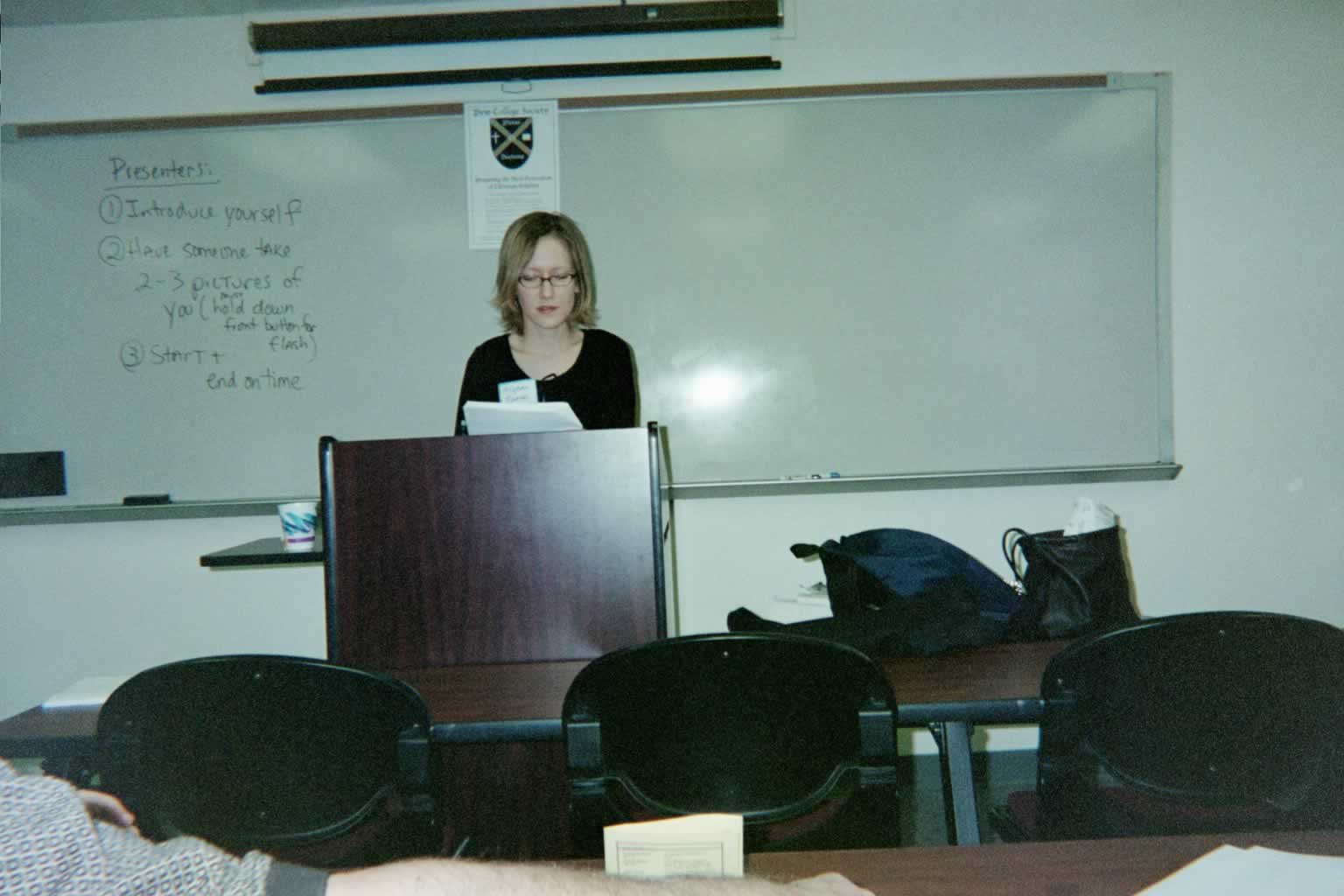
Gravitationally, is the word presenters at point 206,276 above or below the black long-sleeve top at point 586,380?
above

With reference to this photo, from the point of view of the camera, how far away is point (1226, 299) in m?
2.76

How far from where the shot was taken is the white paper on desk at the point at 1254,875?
2.15 ft

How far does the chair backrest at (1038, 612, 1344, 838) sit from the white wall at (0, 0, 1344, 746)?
165 cm

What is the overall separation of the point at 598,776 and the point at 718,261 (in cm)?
193

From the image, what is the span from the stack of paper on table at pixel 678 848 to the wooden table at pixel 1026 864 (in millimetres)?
94

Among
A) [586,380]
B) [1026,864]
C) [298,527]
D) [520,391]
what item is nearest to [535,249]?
[586,380]

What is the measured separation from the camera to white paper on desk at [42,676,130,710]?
1416 millimetres

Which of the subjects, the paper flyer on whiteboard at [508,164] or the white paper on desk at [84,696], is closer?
the white paper on desk at [84,696]

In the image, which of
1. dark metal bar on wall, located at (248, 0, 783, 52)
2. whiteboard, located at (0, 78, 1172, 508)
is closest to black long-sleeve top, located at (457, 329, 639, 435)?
whiteboard, located at (0, 78, 1172, 508)

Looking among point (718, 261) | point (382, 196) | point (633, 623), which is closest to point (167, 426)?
point (382, 196)

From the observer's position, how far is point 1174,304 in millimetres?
2760

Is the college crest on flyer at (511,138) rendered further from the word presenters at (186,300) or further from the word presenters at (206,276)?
the word presenters at (206,276)

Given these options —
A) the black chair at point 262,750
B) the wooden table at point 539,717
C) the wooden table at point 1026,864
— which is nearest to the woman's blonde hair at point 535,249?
the wooden table at point 539,717

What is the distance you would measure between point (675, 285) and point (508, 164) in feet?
2.14
